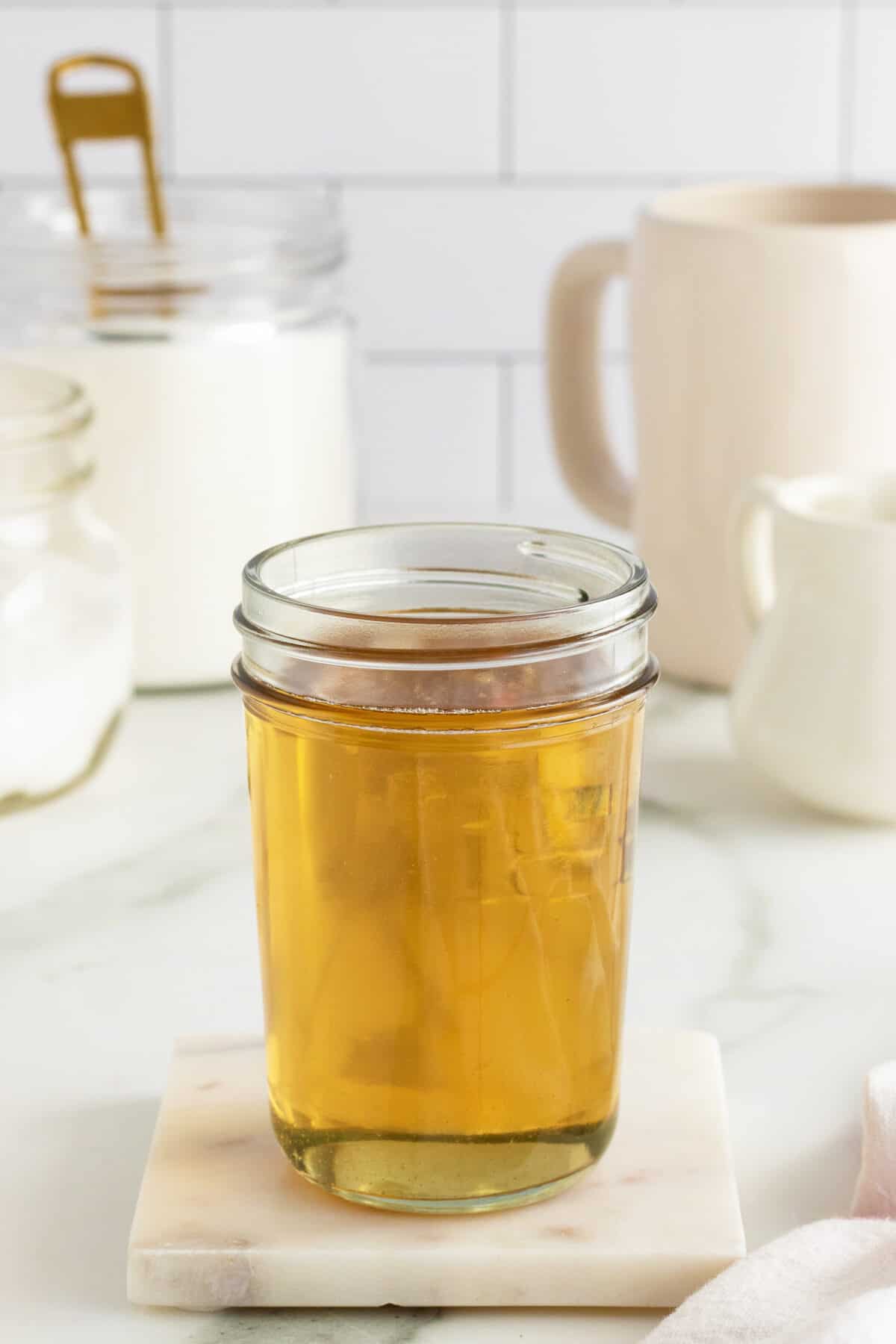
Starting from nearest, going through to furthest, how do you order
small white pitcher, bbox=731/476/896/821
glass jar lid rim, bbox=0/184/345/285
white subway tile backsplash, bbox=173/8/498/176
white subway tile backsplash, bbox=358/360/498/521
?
small white pitcher, bbox=731/476/896/821
glass jar lid rim, bbox=0/184/345/285
white subway tile backsplash, bbox=173/8/498/176
white subway tile backsplash, bbox=358/360/498/521

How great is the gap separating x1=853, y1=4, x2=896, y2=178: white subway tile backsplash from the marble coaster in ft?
3.67

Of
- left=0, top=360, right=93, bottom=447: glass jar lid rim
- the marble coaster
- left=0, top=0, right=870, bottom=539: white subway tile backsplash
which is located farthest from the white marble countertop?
left=0, top=0, right=870, bottom=539: white subway tile backsplash

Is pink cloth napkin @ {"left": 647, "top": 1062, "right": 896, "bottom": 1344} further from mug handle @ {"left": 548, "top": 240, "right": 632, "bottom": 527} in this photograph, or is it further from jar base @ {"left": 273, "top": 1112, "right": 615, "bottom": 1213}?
mug handle @ {"left": 548, "top": 240, "right": 632, "bottom": 527}

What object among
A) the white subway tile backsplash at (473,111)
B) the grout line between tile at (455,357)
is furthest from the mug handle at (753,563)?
the grout line between tile at (455,357)

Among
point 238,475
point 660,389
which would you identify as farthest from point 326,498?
point 660,389

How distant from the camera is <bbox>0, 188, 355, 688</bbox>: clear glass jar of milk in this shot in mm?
712

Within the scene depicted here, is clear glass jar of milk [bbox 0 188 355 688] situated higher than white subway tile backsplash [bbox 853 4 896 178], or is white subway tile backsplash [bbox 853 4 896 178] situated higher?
white subway tile backsplash [bbox 853 4 896 178]

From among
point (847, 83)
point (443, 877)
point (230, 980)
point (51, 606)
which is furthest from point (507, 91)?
point (443, 877)

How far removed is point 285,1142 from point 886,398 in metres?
0.45

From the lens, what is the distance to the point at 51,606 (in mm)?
647

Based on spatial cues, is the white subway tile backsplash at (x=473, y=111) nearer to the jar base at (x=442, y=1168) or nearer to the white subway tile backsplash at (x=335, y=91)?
the white subway tile backsplash at (x=335, y=91)

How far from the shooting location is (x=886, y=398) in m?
0.70

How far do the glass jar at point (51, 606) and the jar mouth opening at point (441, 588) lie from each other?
262 millimetres

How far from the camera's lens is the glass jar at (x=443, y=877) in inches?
13.4
